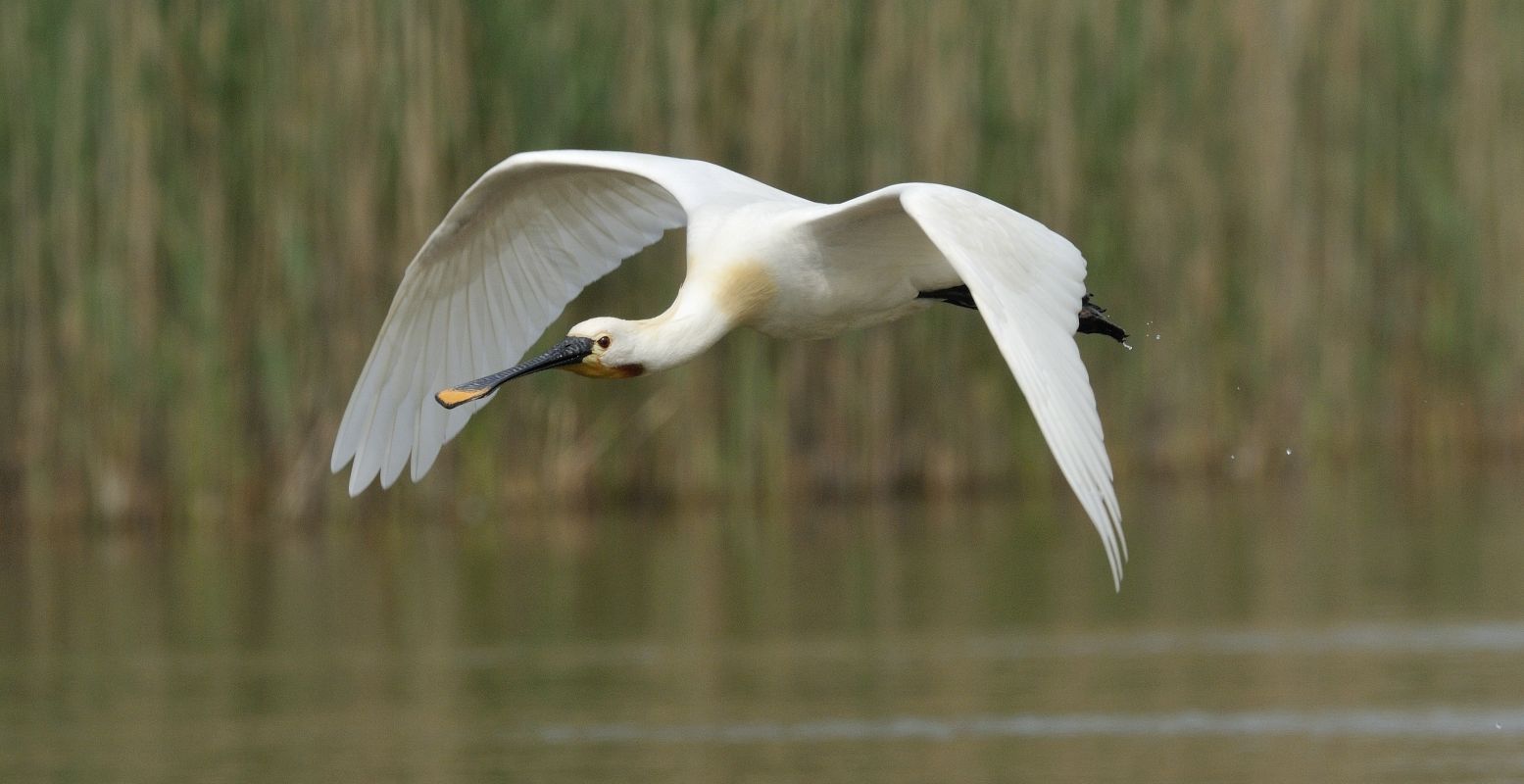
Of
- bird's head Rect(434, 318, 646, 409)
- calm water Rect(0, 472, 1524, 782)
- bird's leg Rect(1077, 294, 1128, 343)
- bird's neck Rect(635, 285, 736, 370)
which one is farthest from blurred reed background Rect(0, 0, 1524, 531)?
bird's head Rect(434, 318, 646, 409)

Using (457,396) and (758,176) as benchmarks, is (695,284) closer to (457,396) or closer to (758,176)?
(457,396)

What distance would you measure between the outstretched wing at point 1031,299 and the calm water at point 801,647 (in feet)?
5.79

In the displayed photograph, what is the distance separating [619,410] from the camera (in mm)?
11883

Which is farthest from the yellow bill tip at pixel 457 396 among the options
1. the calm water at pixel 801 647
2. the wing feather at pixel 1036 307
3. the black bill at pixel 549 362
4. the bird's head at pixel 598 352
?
the calm water at pixel 801 647

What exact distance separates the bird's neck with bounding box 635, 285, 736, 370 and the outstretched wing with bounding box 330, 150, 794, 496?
0.76m

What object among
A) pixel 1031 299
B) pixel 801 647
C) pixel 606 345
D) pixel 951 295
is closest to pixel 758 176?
pixel 801 647

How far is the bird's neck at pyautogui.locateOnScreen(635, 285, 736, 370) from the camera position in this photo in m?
5.77

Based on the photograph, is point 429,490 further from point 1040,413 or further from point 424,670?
point 1040,413

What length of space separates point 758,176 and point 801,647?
10.1 feet

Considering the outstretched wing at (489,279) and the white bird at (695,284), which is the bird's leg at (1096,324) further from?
the outstretched wing at (489,279)

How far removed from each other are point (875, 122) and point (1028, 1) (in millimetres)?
974

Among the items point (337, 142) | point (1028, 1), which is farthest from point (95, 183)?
point (1028, 1)

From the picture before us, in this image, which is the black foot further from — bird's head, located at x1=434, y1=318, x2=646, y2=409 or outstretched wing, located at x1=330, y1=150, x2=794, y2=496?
bird's head, located at x1=434, y1=318, x2=646, y2=409

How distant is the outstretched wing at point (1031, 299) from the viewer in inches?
184
